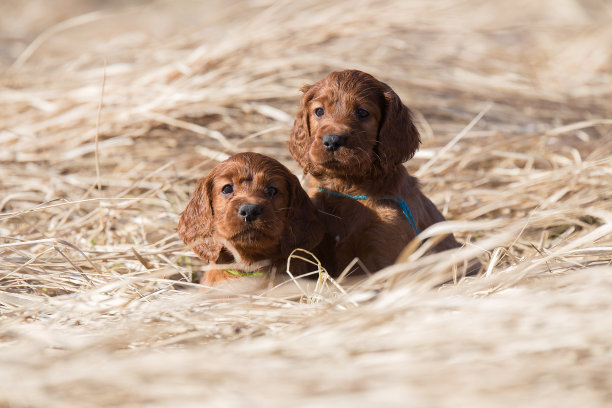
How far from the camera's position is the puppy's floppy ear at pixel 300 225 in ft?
13.8

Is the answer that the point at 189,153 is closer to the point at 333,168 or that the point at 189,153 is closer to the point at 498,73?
the point at 333,168

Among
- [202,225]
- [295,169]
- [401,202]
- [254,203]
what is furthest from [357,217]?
[295,169]

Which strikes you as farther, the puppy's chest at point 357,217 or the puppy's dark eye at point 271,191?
the puppy's chest at point 357,217

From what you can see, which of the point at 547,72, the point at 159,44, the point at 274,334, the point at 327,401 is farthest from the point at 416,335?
the point at 547,72

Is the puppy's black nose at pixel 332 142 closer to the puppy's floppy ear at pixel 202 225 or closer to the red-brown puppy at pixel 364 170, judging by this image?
the red-brown puppy at pixel 364 170

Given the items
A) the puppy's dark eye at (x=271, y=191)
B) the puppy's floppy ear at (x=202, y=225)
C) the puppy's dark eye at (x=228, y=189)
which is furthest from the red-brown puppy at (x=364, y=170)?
the puppy's floppy ear at (x=202, y=225)

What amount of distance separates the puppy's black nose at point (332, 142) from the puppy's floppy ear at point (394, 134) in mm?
358

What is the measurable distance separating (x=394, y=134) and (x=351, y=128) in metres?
0.34

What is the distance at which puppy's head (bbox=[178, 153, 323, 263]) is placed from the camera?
403 cm

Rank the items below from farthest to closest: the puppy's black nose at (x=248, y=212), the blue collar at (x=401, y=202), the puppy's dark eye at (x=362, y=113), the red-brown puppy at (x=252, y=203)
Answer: the blue collar at (x=401, y=202) → the puppy's dark eye at (x=362, y=113) → the red-brown puppy at (x=252, y=203) → the puppy's black nose at (x=248, y=212)

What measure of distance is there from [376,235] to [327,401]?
2083mm

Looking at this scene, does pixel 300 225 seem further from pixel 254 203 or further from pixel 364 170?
pixel 364 170

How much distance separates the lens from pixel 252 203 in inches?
156

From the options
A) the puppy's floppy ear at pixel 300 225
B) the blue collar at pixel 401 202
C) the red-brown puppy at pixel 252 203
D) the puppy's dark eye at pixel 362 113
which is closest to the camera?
the red-brown puppy at pixel 252 203
